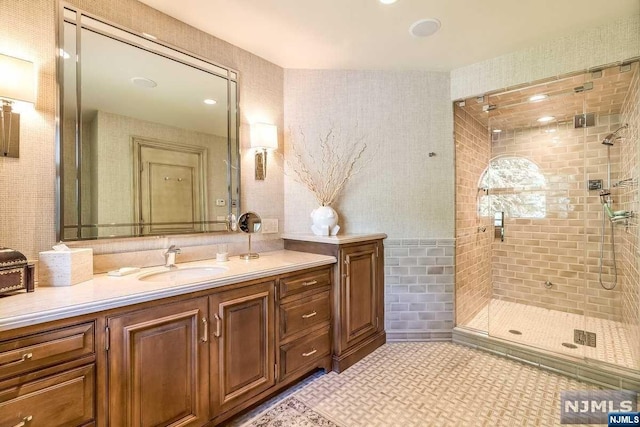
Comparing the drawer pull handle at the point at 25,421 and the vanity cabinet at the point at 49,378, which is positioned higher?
the vanity cabinet at the point at 49,378

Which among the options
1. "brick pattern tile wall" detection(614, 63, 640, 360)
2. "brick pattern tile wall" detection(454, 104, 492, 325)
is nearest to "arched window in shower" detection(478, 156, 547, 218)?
"brick pattern tile wall" detection(454, 104, 492, 325)

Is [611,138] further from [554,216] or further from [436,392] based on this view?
[436,392]

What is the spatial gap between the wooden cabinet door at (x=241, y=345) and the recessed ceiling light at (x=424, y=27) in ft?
6.94

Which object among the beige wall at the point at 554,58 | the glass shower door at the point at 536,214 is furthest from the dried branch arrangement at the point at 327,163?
the glass shower door at the point at 536,214

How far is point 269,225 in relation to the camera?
8.44 feet

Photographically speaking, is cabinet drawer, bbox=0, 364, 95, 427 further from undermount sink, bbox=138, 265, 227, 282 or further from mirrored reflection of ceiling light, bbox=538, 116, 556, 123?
mirrored reflection of ceiling light, bbox=538, 116, 556, 123

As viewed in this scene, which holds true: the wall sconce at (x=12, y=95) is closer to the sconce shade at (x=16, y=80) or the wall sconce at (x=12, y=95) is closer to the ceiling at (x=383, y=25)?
the sconce shade at (x=16, y=80)

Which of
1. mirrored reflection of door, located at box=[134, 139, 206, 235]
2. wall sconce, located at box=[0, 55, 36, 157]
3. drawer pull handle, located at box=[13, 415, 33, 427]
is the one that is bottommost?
drawer pull handle, located at box=[13, 415, 33, 427]

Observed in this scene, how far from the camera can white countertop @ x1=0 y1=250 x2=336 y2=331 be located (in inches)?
41.7

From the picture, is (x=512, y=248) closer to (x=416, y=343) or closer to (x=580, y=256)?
(x=580, y=256)

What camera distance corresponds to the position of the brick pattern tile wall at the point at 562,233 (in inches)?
116

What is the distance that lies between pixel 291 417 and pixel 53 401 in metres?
1.19

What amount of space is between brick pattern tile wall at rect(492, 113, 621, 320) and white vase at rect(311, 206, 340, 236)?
2428mm

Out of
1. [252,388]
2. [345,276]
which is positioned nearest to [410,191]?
[345,276]
